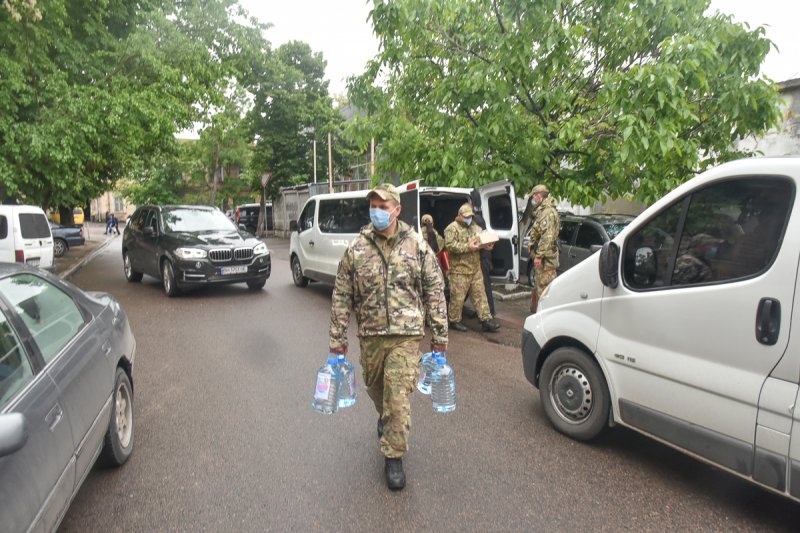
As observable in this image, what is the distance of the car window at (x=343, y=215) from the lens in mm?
8945

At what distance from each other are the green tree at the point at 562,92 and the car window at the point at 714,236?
343cm

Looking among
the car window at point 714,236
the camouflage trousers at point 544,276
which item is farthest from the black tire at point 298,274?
the car window at point 714,236

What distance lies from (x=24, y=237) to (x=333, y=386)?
987cm

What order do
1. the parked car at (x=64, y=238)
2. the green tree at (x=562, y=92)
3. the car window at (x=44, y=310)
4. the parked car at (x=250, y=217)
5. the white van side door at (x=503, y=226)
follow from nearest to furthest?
the car window at (x=44, y=310) < the green tree at (x=562, y=92) < the white van side door at (x=503, y=226) < the parked car at (x=64, y=238) < the parked car at (x=250, y=217)

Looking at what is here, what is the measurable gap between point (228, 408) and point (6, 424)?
9.30 feet

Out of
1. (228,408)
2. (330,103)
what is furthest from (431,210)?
(330,103)

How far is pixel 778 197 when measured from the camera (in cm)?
262

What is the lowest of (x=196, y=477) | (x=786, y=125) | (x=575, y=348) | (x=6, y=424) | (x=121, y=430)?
(x=196, y=477)

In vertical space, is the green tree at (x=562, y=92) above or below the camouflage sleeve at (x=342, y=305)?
above

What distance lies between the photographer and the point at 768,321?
254cm

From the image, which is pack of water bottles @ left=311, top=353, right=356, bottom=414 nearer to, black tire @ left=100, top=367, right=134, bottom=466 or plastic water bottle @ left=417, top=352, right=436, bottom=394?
plastic water bottle @ left=417, top=352, right=436, bottom=394

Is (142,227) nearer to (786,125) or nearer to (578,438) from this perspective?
(578,438)

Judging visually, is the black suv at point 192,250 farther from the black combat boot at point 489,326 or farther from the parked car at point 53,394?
the parked car at point 53,394

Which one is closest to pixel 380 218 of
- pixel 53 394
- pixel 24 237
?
pixel 53 394
